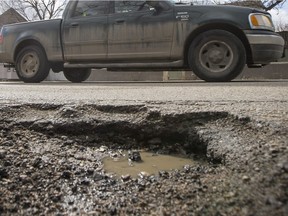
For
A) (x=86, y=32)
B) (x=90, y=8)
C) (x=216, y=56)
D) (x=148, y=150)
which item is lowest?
(x=148, y=150)

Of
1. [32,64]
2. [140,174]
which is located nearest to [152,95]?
[140,174]

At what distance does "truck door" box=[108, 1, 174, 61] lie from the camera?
5527mm

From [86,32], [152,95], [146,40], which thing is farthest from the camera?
[86,32]

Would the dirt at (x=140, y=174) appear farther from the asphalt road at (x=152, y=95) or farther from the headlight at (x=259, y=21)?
the headlight at (x=259, y=21)

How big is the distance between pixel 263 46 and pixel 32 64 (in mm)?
4133

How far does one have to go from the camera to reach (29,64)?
265 inches

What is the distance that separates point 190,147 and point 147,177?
48 centimetres

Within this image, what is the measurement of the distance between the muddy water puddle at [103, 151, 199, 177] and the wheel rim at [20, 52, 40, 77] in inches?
204

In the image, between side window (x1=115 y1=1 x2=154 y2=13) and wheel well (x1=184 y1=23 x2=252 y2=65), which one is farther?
side window (x1=115 y1=1 x2=154 y2=13)

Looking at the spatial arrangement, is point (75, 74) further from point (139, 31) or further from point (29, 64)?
point (139, 31)

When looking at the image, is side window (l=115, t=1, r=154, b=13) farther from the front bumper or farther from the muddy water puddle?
the muddy water puddle

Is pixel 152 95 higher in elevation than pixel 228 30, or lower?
lower

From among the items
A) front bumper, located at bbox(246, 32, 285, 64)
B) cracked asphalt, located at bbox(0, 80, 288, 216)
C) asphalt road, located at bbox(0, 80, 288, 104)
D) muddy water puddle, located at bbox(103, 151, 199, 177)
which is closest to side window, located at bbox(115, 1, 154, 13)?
front bumper, located at bbox(246, 32, 285, 64)

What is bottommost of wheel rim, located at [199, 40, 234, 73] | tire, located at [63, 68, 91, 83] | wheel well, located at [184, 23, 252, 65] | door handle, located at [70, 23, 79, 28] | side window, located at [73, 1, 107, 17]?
tire, located at [63, 68, 91, 83]
